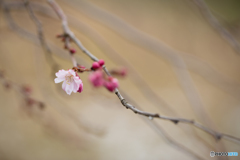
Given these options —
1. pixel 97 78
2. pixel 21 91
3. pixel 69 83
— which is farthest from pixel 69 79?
pixel 21 91

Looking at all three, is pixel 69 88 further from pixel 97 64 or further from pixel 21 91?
pixel 21 91

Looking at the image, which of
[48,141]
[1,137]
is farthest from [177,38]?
[1,137]

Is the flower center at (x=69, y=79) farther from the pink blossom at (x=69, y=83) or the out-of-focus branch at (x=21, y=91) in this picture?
the out-of-focus branch at (x=21, y=91)

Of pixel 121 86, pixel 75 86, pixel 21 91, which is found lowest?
pixel 75 86

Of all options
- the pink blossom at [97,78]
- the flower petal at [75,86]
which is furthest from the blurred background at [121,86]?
the flower petal at [75,86]

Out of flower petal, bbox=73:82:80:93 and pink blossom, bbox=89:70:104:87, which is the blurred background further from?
flower petal, bbox=73:82:80:93

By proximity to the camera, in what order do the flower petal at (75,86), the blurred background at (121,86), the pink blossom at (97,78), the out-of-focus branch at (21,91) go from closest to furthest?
the flower petal at (75,86) → the pink blossom at (97,78) → the out-of-focus branch at (21,91) → the blurred background at (121,86)

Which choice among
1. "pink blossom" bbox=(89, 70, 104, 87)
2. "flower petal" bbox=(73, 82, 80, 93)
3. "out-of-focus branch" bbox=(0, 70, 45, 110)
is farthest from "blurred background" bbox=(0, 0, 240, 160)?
"flower petal" bbox=(73, 82, 80, 93)

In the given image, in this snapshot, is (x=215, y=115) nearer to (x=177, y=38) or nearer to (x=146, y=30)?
(x=177, y=38)

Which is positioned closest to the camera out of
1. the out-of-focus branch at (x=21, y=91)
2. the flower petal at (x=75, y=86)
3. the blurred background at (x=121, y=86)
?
the flower petal at (x=75, y=86)
